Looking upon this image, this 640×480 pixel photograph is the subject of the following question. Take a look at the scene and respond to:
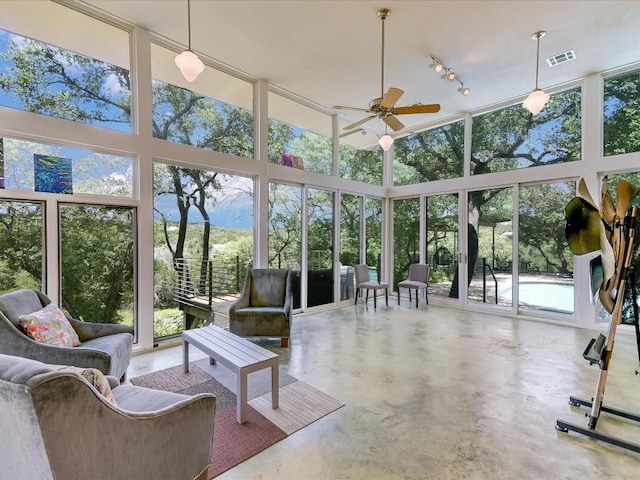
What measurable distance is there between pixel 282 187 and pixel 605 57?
4.93m

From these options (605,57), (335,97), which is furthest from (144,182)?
(605,57)

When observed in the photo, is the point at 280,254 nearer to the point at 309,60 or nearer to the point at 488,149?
the point at 309,60

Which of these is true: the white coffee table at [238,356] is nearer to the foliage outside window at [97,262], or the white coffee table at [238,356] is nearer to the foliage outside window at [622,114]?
the foliage outside window at [97,262]

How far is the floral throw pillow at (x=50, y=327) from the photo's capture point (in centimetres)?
224

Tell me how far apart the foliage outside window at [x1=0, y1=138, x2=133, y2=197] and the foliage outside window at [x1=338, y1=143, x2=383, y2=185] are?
12.7ft

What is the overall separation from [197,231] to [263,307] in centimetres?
138

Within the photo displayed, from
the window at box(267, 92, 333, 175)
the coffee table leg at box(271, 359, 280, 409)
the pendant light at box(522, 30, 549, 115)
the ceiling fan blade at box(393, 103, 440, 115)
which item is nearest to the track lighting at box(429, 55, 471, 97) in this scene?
the pendant light at box(522, 30, 549, 115)

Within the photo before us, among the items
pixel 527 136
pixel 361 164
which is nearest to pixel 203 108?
pixel 361 164

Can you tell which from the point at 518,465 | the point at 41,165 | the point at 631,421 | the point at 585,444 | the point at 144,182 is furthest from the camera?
the point at 144,182

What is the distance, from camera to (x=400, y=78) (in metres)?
4.63

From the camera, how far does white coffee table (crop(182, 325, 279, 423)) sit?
7.35 ft

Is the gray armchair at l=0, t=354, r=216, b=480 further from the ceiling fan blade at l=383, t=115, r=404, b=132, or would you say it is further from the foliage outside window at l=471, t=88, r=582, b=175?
the foliage outside window at l=471, t=88, r=582, b=175

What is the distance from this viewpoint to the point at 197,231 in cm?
420

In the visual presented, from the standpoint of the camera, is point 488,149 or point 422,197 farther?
point 422,197
